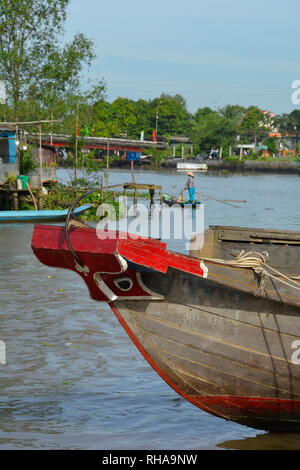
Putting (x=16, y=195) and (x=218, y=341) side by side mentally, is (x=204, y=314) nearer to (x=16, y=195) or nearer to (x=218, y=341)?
(x=218, y=341)

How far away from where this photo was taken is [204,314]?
488 centimetres

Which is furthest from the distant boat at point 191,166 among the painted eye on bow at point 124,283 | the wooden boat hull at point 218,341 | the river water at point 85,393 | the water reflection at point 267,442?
the painted eye on bow at point 124,283

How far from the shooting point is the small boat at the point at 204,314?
449 cm

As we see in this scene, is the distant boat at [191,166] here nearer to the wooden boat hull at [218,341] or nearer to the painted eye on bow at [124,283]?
the wooden boat hull at [218,341]

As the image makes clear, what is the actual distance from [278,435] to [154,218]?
20.1 meters

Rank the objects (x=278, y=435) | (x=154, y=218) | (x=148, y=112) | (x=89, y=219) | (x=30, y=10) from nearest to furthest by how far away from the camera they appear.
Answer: (x=278, y=435)
(x=89, y=219)
(x=154, y=218)
(x=30, y=10)
(x=148, y=112)

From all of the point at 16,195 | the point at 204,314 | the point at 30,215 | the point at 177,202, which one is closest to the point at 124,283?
the point at 204,314

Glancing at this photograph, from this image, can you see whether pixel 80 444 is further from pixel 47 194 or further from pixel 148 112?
pixel 148 112

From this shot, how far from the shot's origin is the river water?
5223mm

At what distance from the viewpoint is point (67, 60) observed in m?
29.5

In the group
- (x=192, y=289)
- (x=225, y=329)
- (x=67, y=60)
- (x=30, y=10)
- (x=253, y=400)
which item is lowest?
(x=253, y=400)

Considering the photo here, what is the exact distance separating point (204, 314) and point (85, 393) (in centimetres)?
193

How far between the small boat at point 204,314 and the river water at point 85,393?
1.39 ft

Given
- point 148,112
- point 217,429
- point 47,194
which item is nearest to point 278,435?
point 217,429
